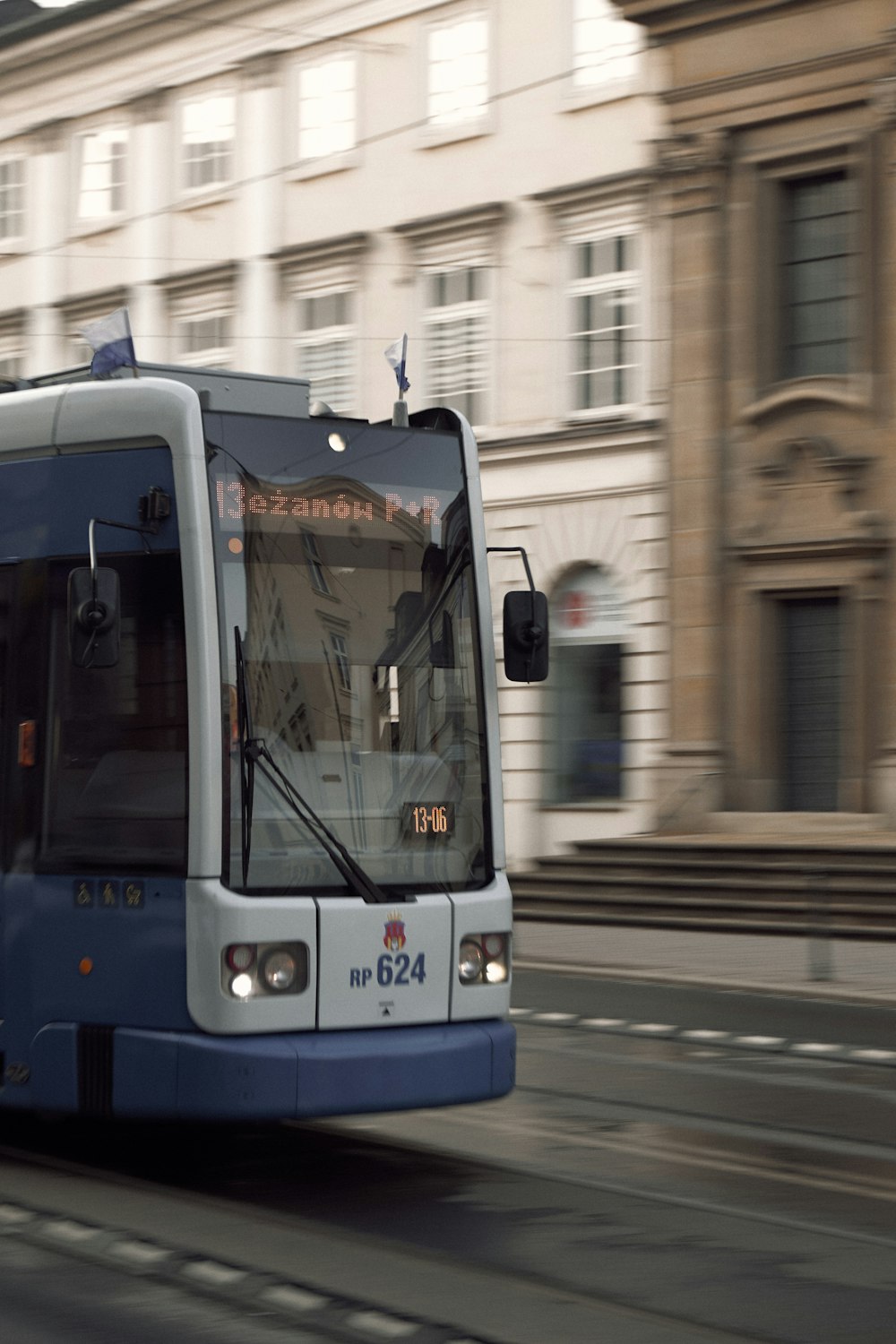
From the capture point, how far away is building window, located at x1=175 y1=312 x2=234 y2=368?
33.7m

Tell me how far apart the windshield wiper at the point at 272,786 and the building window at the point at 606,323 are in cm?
1971

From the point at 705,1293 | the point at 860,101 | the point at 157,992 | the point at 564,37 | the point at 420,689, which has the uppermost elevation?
the point at 564,37

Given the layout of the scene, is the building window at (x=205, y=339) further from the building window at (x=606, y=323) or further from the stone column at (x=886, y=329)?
the stone column at (x=886, y=329)

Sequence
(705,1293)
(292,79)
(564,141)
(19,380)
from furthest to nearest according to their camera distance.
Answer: (292,79)
(564,141)
(19,380)
(705,1293)

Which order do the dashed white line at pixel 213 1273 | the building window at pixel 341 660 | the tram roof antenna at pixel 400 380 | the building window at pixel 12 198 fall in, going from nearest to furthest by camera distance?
the dashed white line at pixel 213 1273 < the building window at pixel 341 660 < the tram roof antenna at pixel 400 380 < the building window at pixel 12 198

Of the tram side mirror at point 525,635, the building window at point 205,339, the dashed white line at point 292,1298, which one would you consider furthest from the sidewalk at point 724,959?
the building window at point 205,339

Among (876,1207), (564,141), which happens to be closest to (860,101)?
(564,141)

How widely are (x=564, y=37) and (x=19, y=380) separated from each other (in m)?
20.1

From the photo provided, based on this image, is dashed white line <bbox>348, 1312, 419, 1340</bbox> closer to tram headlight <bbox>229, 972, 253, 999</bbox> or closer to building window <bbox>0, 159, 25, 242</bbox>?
tram headlight <bbox>229, 972, 253, 999</bbox>

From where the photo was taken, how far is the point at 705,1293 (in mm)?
6691

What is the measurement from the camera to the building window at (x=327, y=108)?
3189cm

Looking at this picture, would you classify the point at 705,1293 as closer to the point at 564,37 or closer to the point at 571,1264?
the point at 571,1264

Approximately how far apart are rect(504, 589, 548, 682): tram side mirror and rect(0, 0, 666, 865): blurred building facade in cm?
1734

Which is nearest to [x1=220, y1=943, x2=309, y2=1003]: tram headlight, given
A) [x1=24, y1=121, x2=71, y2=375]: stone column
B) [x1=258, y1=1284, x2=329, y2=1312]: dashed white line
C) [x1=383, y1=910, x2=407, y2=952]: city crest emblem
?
[x1=383, y1=910, x2=407, y2=952]: city crest emblem
